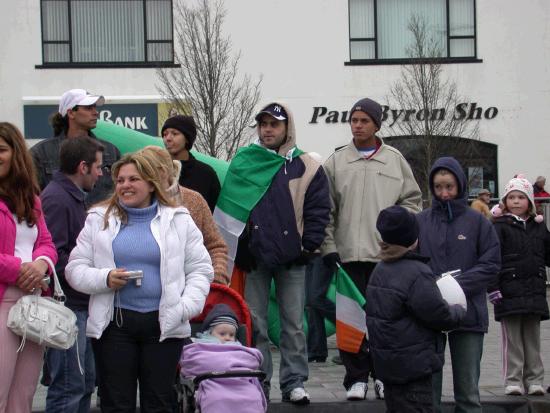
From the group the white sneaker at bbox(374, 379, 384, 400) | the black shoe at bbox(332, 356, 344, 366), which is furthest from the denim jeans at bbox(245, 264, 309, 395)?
the black shoe at bbox(332, 356, 344, 366)

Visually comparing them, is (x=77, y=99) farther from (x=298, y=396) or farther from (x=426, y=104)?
(x=426, y=104)

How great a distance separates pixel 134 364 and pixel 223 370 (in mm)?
586

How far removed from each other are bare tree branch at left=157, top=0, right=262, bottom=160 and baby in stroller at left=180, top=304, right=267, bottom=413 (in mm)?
17204

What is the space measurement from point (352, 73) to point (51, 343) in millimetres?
22445

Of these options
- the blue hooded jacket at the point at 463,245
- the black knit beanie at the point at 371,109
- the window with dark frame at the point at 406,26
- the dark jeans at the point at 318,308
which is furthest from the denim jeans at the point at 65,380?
the window with dark frame at the point at 406,26

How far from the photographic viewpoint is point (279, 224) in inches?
322

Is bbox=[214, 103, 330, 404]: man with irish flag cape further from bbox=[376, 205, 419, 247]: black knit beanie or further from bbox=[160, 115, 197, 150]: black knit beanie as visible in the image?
bbox=[376, 205, 419, 247]: black knit beanie

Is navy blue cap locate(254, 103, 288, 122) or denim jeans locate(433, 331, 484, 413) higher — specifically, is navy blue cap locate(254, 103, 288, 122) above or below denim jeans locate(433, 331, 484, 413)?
above

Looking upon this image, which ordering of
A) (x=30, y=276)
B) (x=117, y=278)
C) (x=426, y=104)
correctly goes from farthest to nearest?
(x=426, y=104) → (x=117, y=278) → (x=30, y=276)

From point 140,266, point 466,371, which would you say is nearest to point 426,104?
point 466,371

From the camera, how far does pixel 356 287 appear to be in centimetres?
856

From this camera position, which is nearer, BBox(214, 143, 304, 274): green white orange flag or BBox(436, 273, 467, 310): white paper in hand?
BBox(436, 273, 467, 310): white paper in hand

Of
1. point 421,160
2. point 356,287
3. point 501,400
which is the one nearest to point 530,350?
point 501,400

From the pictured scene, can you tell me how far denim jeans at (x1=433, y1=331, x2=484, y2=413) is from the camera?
789cm
